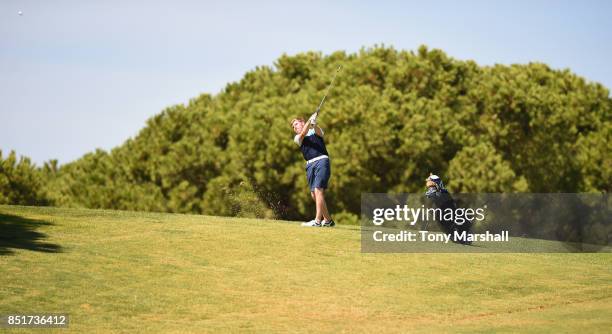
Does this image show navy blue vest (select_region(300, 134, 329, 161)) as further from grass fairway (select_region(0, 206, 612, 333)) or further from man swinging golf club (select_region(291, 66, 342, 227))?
grass fairway (select_region(0, 206, 612, 333))

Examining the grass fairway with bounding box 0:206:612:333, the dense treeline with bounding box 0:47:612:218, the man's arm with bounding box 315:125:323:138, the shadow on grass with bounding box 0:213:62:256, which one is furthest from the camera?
the dense treeline with bounding box 0:47:612:218

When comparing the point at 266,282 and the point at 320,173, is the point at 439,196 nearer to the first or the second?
the point at 320,173

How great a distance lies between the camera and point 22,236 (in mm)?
16312

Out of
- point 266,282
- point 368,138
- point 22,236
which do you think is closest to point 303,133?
point 266,282

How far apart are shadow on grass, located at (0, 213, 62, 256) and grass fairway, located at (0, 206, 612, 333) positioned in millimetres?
21

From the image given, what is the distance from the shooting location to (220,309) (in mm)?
12789

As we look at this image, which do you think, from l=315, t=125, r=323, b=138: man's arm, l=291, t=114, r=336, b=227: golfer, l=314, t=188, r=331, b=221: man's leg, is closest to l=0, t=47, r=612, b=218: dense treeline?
l=314, t=188, r=331, b=221: man's leg

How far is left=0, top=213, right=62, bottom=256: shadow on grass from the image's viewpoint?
1526 cm

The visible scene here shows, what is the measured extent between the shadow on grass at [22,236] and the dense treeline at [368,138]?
21.2 metres

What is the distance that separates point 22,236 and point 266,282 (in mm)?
4979

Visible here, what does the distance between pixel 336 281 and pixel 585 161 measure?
131 ft

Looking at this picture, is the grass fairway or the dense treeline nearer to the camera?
the grass fairway

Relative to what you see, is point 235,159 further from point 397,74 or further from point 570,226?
point 570,226

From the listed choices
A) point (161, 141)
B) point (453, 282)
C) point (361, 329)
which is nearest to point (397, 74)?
point (161, 141)
